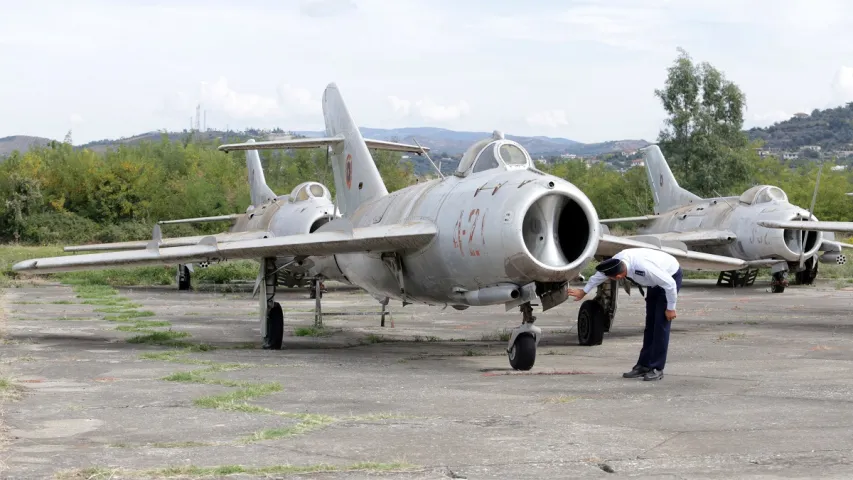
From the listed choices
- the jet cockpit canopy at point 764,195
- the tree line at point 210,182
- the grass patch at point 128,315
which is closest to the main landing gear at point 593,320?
the grass patch at point 128,315

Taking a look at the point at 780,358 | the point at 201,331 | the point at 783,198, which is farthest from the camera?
the point at 783,198

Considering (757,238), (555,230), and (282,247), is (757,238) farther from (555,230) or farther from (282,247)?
(282,247)

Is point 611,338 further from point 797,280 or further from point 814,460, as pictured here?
point 797,280

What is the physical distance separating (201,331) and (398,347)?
425 centimetres

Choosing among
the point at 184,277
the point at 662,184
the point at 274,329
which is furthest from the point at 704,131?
the point at 274,329

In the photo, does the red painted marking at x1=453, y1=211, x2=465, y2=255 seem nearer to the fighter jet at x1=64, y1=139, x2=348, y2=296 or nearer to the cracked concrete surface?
the cracked concrete surface

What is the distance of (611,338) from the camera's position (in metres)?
17.5

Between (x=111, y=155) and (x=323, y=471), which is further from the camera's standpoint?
(x=111, y=155)

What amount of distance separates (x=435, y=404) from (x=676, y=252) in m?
8.40

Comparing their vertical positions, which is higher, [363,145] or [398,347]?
[363,145]

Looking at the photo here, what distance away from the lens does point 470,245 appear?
43.0ft

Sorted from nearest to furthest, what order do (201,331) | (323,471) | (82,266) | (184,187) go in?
(323,471), (82,266), (201,331), (184,187)

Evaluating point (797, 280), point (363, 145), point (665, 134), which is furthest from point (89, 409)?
point (665, 134)

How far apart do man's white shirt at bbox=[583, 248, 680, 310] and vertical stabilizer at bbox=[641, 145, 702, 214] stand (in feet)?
88.4
